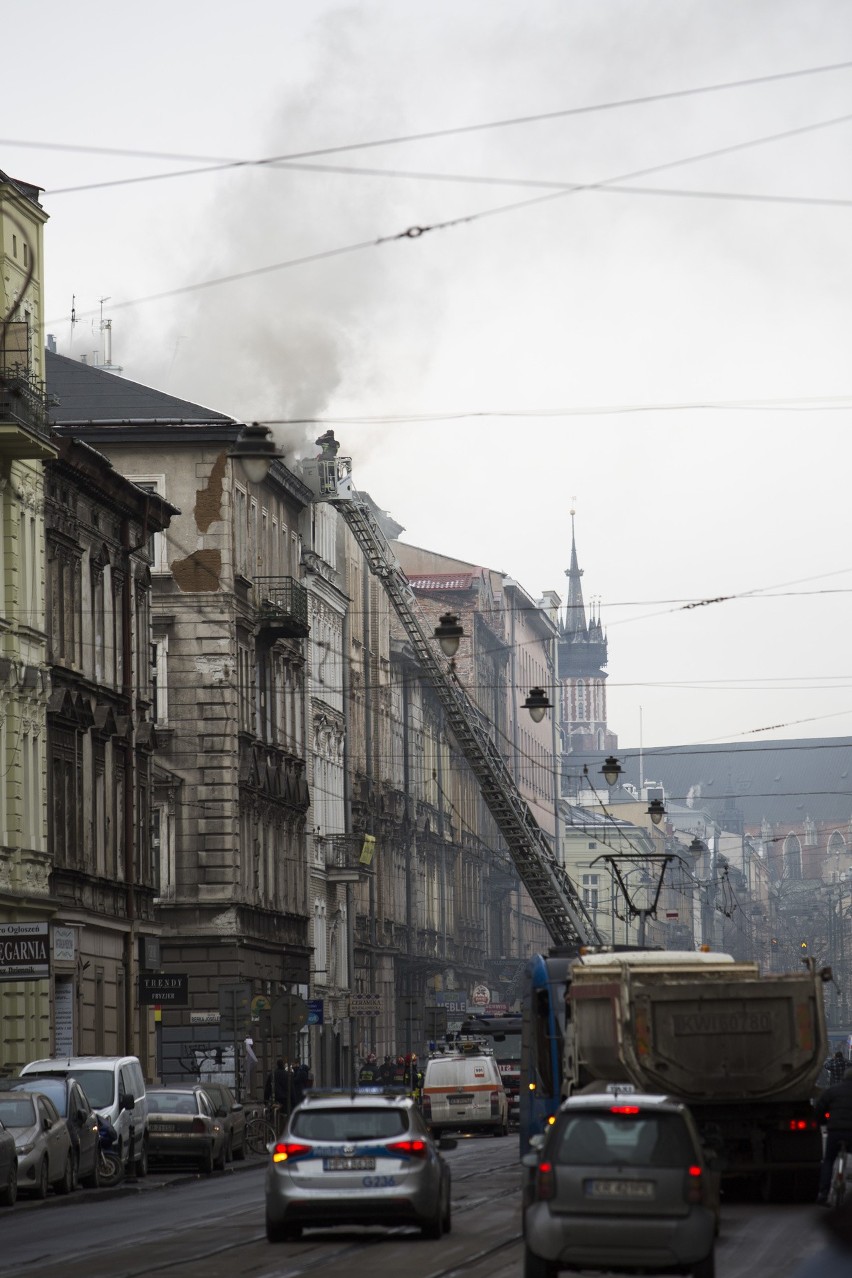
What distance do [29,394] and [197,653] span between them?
19065 millimetres

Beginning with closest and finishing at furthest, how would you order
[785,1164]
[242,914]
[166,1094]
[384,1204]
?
[384,1204] < [785,1164] < [166,1094] < [242,914]

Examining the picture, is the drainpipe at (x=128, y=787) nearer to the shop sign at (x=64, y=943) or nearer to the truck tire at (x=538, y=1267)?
the shop sign at (x=64, y=943)

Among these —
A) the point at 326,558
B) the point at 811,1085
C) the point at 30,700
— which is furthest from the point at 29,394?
the point at 326,558

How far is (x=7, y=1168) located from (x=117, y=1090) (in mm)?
7115

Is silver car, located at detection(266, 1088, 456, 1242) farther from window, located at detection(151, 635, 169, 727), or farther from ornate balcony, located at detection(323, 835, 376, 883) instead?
ornate balcony, located at detection(323, 835, 376, 883)

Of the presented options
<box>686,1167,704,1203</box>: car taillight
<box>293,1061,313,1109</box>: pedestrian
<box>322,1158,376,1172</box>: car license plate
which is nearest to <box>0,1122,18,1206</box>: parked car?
<box>322,1158,376,1172</box>: car license plate

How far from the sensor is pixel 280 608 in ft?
221

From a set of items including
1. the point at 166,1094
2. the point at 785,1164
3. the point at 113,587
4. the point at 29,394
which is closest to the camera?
the point at 785,1164

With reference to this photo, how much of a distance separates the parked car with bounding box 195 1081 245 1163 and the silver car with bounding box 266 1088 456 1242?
19617mm

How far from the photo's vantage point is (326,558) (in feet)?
263

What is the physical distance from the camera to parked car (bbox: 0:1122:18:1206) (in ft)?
95.7

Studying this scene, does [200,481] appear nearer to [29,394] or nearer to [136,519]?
[136,519]

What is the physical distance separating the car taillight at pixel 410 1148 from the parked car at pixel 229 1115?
19684mm

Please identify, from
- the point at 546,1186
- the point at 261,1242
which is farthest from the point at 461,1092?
the point at 546,1186
